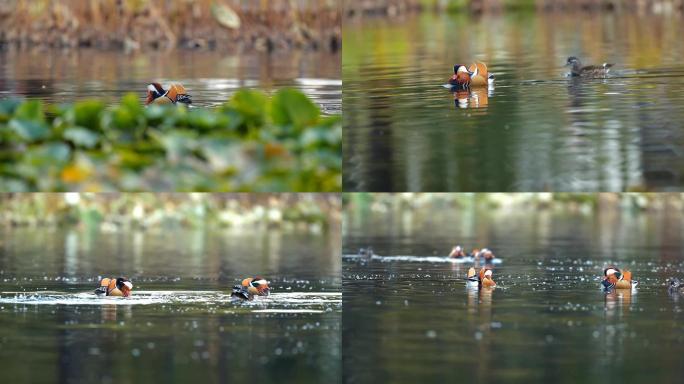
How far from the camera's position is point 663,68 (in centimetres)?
2359

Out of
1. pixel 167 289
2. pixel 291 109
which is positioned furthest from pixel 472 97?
pixel 291 109

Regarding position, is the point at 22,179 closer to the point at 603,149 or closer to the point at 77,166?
the point at 77,166

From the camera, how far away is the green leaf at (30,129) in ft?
49.5

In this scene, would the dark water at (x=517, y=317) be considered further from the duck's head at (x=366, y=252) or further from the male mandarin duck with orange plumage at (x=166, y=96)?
the male mandarin duck with orange plumage at (x=166, y=96)

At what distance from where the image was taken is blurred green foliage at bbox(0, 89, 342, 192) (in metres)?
14.3

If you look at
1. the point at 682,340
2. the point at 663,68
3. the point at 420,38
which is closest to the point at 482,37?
the point at 420,38

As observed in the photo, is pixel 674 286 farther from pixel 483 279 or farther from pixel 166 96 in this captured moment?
pixel 166 96

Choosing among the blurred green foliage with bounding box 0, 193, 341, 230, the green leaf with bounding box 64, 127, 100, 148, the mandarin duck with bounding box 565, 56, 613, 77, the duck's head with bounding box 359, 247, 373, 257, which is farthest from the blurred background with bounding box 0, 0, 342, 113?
the green leaf with bounding box 64, 127, 100, 148

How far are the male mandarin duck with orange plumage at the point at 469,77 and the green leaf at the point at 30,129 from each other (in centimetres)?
760

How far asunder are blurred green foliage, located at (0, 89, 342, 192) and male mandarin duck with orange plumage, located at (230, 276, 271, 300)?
2650mm

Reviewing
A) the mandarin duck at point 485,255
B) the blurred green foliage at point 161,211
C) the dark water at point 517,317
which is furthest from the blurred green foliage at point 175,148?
the blurred green foliage at point 161,211

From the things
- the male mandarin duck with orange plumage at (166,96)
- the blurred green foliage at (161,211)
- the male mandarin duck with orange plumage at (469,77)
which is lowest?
the blurred green foliage at (161,211)

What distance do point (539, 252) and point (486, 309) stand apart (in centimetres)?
788

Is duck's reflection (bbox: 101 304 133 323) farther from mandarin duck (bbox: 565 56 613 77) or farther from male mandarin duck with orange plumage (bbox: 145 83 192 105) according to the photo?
mandarin duck (bbox: 565 56 613 77)
